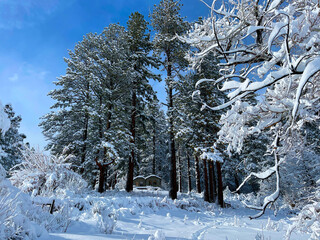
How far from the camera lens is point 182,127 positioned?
1198 cm

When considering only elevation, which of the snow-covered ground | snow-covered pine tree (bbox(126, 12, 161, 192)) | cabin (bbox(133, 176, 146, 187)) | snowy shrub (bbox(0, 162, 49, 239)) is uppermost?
snow-covered pine tree (bbox(126, 12, 161, 192))

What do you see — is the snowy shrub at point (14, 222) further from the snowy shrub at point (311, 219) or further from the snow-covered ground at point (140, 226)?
the snowy shrub at point (311, 219)

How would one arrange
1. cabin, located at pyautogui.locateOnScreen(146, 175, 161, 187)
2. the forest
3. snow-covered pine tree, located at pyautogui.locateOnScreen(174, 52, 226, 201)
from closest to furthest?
the forest
snow-covered pine tree, located at pyautogui.locateOnScreen(174, 52, 226, 201)
cabin, located at pyautogui.locateOnScreen(146, 175, 161, 187)

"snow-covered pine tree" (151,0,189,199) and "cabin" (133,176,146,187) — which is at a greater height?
"snow-covered pine tree" (151,0,189,199)

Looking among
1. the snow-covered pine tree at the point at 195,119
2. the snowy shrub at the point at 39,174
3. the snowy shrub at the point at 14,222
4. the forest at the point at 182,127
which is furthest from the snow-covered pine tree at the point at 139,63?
the snowy shrub at the point at 14,222

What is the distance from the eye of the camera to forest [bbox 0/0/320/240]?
6.90ft

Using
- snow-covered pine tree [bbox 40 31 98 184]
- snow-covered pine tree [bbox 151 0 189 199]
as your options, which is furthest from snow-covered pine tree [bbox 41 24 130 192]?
snow-covered pine tree [bbox 151 0 189 199]

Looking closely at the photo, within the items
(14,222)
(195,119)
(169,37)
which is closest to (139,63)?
(169,37)

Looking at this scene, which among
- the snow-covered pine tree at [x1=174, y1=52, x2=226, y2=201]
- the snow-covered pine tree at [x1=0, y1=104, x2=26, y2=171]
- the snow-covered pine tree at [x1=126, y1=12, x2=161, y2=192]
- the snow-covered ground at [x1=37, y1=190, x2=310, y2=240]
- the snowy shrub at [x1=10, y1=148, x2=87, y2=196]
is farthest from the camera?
the snow-covered pine tree at [x1=0, y1=104, x2=26, y2=171]

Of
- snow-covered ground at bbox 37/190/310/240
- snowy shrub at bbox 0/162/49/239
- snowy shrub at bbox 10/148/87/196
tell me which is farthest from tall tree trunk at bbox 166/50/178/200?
snowy shrub at bbox 0/162/49/239

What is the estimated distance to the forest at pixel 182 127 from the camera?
2104 millimetres

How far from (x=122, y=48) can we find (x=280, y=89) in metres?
13.9

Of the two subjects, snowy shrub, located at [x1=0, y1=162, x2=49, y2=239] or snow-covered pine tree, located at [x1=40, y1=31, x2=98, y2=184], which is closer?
snowy shrub, located at [x1=0, y1=162, x2=49, y2=239]

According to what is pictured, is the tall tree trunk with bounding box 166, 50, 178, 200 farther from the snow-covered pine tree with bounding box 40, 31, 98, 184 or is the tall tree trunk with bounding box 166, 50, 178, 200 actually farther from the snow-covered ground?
the snow-covered pine tree with bounding box 40, 31, 98, 184
